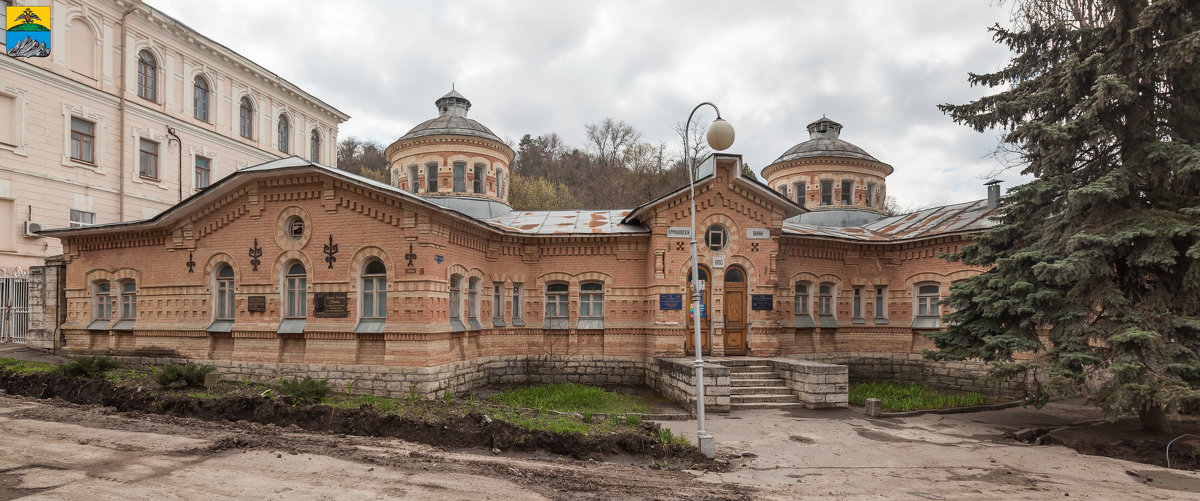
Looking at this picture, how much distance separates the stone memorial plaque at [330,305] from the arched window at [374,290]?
17.1 inches

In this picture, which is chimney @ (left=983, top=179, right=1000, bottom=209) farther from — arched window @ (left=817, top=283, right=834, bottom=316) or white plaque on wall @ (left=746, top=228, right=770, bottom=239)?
white plaque on wall @ (left=746, top=228, right=770, bottom=239)

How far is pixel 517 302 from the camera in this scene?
1803 centimetres

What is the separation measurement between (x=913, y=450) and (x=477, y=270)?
10.8 m

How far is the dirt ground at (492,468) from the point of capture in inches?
309

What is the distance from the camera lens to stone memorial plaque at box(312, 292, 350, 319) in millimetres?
14352

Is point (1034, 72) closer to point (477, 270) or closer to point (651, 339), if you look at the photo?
point (651, 339)

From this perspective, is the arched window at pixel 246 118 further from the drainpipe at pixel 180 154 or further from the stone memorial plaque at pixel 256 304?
the stone memorial plaque at pixel 256 304

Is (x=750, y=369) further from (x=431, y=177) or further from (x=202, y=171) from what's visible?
(x=202, y=171)

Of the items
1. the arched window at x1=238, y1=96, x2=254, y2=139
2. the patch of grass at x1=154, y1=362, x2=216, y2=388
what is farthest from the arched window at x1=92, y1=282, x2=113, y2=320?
the arched window at x1=238, y1=96, x2=254, y2=139

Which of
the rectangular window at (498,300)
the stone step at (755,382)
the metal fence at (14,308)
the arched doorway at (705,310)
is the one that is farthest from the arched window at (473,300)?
the metal fence at (14,308)

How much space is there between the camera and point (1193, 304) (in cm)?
1054

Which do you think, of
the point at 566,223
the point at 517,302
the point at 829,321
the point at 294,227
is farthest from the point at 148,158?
the point at 829,321

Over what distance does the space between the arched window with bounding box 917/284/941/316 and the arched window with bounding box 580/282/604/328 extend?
32.6 ft

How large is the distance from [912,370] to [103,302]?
23.8m
